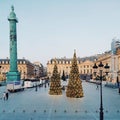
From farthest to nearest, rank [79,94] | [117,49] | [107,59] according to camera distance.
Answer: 1. [107,59]
2. [117,49]
3. [79,94]

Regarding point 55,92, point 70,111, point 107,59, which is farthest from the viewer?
point 107,59

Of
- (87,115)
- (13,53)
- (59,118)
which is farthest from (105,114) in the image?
(13,53)

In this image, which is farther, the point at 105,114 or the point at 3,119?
the point at 105,114

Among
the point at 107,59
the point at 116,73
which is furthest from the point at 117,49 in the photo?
the point at 107,59

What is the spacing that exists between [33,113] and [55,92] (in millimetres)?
29414

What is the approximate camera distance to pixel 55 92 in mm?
62969

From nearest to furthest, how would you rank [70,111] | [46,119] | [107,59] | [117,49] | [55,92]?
[46,119] → [70,111] → [55,92] → [117,49] → [107,59]

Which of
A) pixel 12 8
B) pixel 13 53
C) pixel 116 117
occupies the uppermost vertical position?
pixel 12 8

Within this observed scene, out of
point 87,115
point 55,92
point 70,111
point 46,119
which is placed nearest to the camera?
point 46,119

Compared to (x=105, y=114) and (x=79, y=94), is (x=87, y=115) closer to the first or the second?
(x=105, y=114)

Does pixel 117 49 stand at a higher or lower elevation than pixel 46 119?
higher

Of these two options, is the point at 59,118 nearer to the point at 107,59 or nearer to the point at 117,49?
the point at 117,49

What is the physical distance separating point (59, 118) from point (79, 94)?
24.4 m

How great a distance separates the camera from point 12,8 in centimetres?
9819
